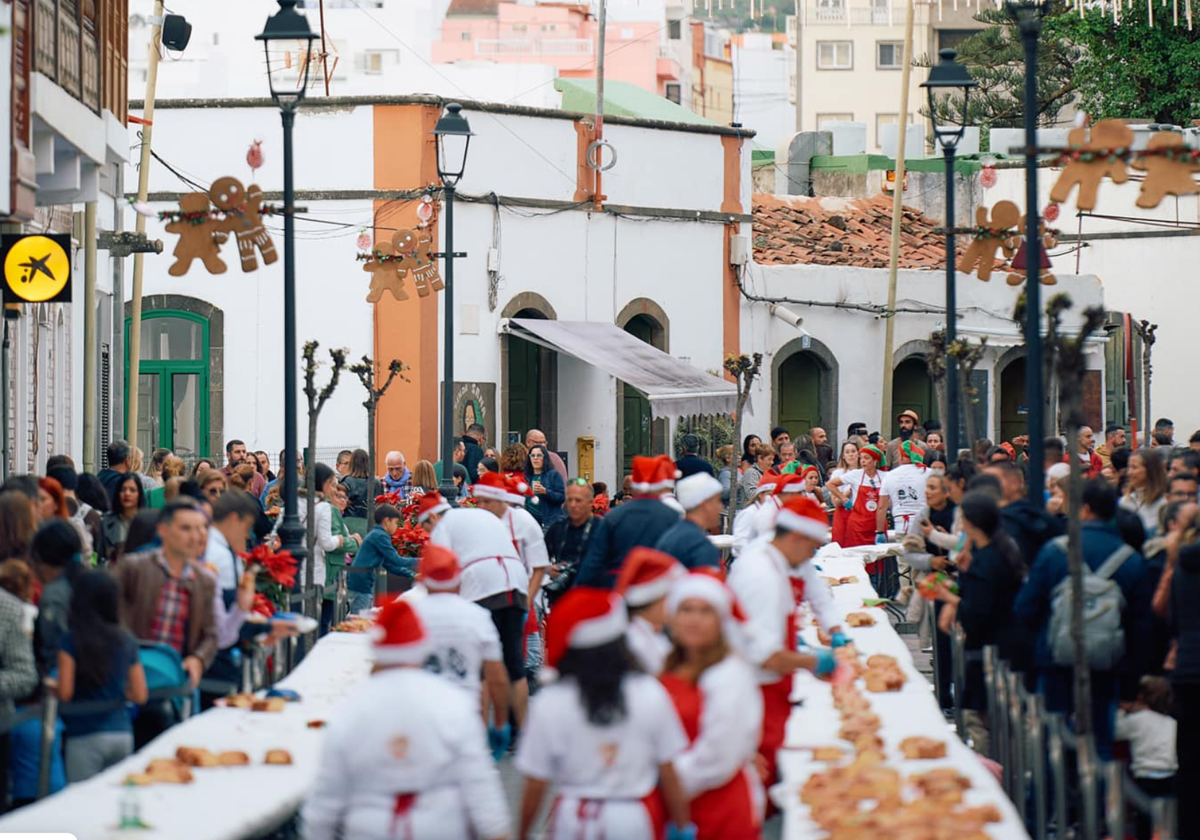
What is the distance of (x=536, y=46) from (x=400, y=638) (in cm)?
8102

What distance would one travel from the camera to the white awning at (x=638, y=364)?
33156mm

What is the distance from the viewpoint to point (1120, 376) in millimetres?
42875

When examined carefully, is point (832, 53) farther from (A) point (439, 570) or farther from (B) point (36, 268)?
(A) point (439, 570)

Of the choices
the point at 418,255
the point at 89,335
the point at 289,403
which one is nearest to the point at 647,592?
the point at 289,403

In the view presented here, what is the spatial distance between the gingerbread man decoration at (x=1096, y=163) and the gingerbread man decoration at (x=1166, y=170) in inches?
5.9

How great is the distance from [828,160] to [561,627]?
43174 millimetres

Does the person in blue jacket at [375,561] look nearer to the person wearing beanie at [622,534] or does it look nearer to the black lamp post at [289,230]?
the black lamp post at [289,230]

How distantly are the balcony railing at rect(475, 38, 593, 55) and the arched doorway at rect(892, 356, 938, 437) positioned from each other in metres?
47.0

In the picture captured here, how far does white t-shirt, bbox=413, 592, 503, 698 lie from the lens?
10727 mm

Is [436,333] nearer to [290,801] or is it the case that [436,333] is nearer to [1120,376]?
[1120,376]

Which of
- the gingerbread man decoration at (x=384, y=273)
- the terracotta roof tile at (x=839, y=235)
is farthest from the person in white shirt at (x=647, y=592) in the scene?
the terracotta roof tile at (x=839, y=235)

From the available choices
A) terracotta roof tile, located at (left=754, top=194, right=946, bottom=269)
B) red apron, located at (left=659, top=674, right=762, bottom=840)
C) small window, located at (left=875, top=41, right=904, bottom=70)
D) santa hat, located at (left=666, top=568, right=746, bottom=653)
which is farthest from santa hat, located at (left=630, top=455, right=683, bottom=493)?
small window, located at (left=875, top=41, right=904, bottom=70)

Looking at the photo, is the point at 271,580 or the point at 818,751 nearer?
the point at 818,751

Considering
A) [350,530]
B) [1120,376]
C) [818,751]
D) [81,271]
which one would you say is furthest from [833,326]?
[818,751]
